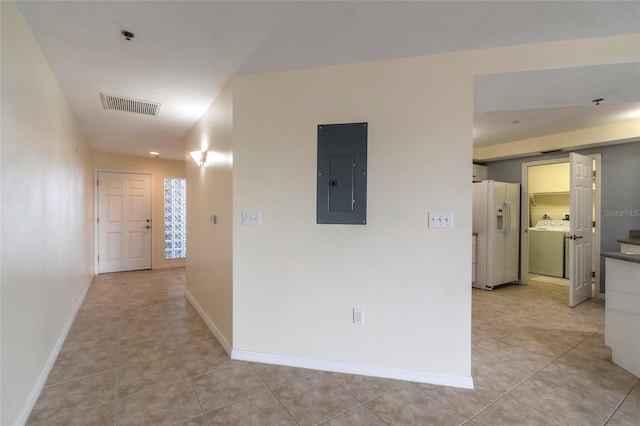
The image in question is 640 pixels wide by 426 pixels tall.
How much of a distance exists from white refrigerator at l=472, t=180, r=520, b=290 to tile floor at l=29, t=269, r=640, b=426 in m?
1.50

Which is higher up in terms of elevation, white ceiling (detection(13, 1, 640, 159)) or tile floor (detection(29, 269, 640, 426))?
white ceiling (detection(13, 1, 640, 159))

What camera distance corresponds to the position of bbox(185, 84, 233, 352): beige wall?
2508mm

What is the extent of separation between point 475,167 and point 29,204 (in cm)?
568

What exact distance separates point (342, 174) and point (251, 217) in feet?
2.61

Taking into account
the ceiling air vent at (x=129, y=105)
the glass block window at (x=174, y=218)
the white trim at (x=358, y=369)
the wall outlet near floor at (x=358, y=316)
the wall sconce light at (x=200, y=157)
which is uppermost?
the ceiling air vent at (x=129, y=105)

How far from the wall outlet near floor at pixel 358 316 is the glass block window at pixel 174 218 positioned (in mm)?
5229

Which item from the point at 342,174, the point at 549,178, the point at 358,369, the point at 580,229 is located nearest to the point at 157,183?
the point at 342,174

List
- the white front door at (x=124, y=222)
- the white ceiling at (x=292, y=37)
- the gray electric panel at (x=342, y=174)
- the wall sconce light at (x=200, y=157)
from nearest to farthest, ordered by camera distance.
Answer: the white ceiling at (x=292, y=37), the gray electric panel at (x=342, y=174), the wall sconce light at (x=200, y=157), the white front door at (x=124, y=222)

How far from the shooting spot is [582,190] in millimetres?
3848

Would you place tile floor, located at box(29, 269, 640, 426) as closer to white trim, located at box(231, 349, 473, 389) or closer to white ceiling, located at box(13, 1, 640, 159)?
white trim, located at box(231, 349, 473, 389)

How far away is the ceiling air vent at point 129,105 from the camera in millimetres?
2848

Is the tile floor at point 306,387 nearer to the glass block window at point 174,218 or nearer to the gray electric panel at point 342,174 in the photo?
the gray electric panel at point 342,174

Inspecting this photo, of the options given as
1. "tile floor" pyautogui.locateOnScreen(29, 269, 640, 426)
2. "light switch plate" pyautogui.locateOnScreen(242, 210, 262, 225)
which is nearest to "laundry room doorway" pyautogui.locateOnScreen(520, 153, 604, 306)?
"tile floor" pyautogui.locateOnScreen(29, 269, 640, 426)

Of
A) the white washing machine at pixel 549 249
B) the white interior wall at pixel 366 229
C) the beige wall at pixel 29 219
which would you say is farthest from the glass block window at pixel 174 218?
the white washing machine at pixel 549 249
